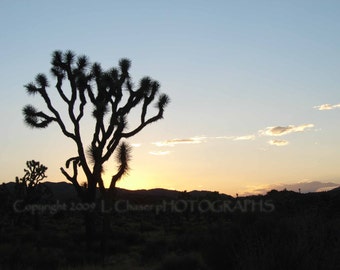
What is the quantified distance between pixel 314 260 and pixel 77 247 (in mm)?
11344

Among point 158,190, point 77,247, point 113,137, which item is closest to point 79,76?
point 113,137

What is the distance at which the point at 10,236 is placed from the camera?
1966cm

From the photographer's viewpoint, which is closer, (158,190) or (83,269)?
(83,269)

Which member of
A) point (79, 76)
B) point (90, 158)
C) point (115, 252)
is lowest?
point (115, 252)

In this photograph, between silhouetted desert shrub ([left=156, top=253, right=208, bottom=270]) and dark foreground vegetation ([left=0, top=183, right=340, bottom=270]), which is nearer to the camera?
dark foreground vegetation ([left=0, top=183, right=340, bottom=270])

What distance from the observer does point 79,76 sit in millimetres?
18797

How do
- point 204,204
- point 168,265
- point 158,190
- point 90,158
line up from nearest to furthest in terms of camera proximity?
point 168,265 < point 90,158 < point 204,204 < point 158,190

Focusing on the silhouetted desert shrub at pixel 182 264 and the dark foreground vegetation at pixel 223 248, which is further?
the silhouetted desert shrub at pixel 182 264

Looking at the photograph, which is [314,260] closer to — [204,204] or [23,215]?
[23,215]

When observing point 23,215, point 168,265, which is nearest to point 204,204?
point 23,215

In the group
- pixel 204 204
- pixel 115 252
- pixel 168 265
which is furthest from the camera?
pixel 204 204

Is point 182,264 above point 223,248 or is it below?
below

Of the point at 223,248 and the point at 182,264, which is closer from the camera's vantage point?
the point at 223,248

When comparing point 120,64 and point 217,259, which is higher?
point 120,64
